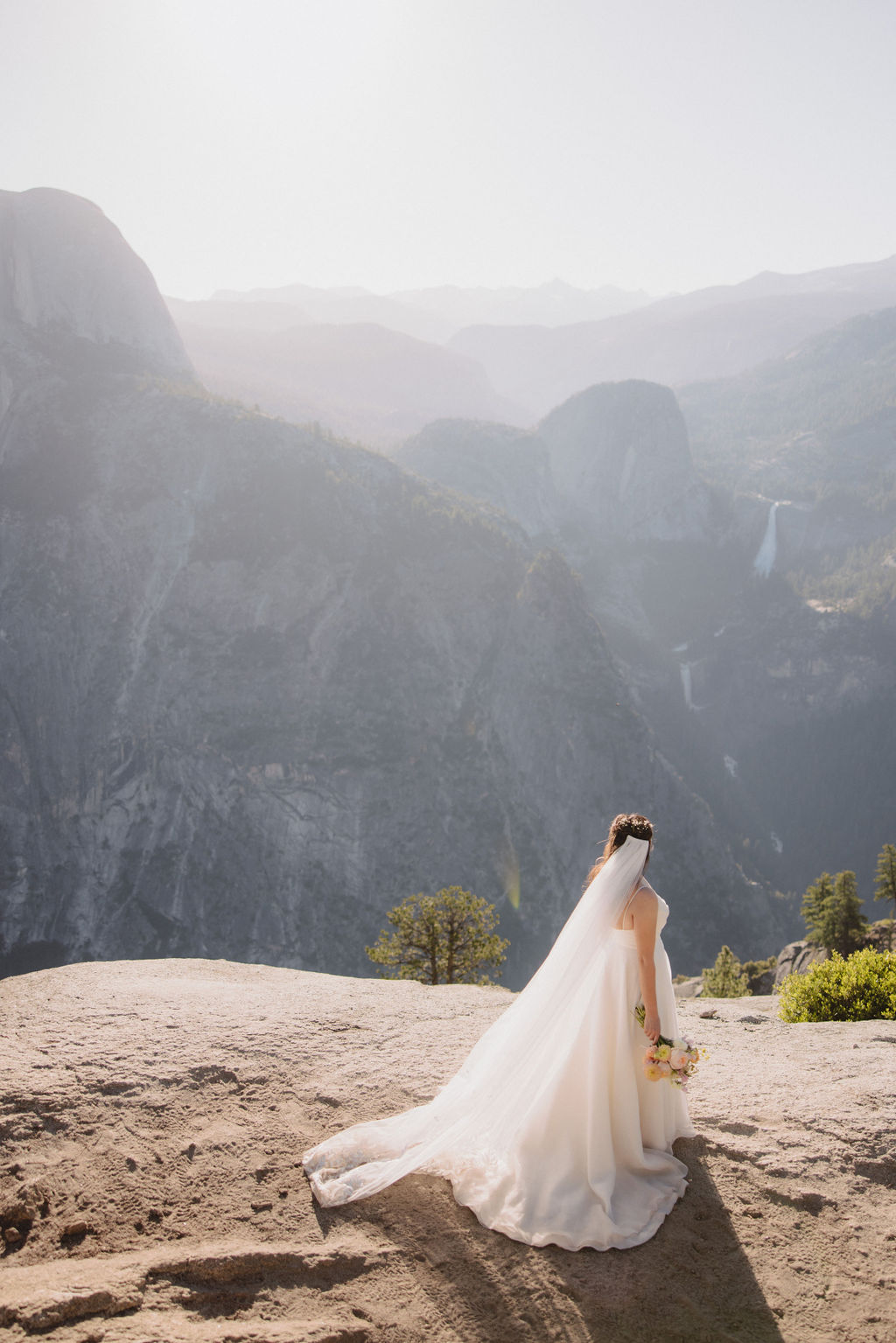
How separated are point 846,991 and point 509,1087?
798 cm

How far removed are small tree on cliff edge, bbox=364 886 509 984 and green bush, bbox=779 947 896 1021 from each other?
1591cm

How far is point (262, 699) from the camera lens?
7488 cm

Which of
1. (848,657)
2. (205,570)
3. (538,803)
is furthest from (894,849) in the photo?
(848,657)

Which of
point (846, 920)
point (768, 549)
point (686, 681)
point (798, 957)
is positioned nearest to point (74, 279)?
point (846, 920)

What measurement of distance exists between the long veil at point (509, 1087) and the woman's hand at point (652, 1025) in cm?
50

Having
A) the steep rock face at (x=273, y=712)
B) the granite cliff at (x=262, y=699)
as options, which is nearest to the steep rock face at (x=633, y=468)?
the granite cliff at (x=262, y=699)

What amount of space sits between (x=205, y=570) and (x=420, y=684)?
27.4 meters

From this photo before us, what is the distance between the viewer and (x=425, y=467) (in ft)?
484

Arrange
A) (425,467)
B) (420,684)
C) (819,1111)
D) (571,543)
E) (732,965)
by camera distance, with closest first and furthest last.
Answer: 1. (819,1111)
2. (732,965)
3. (420,684)
4. (425,467)
5. (571,543)

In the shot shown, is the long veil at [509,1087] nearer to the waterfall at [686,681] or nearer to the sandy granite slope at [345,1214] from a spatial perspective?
the sandy granite slope at [345,1214]

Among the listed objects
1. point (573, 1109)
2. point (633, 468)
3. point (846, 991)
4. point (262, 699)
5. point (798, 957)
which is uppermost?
point (633, 468)

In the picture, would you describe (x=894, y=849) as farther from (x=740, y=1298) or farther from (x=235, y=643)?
(x=235, y=643)

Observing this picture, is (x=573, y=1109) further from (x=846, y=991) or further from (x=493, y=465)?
(x=493, y=465)

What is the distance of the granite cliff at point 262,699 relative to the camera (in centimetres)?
6781
